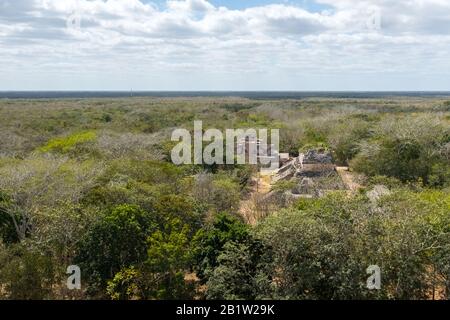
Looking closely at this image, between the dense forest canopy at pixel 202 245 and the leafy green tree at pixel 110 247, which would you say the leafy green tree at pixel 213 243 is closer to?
the dense forest canopy at pixel 202 245

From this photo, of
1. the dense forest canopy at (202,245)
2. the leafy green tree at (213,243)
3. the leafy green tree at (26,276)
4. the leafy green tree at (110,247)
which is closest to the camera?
the dense forest canopy at (202,245)

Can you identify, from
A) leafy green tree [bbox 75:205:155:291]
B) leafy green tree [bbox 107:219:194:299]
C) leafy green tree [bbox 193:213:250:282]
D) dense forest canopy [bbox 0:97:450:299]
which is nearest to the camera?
dense forest canopy [bbox 0:97:450:299]

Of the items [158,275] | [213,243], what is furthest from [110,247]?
[213,243]

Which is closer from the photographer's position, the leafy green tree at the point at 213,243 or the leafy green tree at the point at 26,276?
the leafy green tree at the point at 26,276

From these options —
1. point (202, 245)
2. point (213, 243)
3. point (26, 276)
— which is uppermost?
point (213, 243)

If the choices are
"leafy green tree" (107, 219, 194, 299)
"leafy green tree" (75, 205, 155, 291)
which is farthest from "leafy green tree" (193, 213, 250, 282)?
"leafy green tree" (75, 205, 155, 291)

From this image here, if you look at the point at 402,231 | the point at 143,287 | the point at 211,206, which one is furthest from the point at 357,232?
the point at 211,206

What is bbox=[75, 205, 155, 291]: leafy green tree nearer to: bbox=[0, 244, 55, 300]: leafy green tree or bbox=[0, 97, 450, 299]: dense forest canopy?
bbox=[0, 97, 450, 299]: dense forest canopy

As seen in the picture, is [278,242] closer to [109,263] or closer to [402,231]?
[402,231]

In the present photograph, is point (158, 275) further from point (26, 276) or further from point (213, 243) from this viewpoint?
point (26, 276)

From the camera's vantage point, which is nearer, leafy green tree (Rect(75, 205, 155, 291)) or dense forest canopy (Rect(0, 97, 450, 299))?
dense forest canopy (Rect(0, 97, 450, 299))

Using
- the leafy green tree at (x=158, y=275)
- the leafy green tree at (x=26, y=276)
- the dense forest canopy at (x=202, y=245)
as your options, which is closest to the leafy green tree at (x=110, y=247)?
the dense forest canopy at (x=202, y=245)
